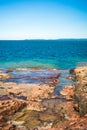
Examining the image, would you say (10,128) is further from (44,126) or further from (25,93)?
(25,93)

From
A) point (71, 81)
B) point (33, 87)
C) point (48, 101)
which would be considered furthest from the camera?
point (71, 81)

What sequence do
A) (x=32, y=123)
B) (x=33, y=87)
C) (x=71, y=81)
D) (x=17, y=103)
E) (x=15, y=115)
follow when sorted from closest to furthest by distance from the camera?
1. (x=32, y=123)
2. (x=15, y=115)
3. (x=17, y=103)
4. (x=33, y=87)
5. (x=71, y=81)

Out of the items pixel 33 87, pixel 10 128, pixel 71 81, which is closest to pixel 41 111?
pixel 10 128

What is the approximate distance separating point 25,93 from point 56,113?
8034 millimetres

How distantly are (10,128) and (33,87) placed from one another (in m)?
13.8

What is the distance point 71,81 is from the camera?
34.4 meters

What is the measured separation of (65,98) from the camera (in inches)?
963

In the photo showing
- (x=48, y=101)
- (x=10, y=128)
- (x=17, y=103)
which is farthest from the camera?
(x=48, y=101)

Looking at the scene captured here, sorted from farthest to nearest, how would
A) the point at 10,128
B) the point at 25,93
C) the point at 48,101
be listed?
the point at 25,93
the point at 48,101
the point at 10,128

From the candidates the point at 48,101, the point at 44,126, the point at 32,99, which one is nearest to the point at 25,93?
the point at 32,99

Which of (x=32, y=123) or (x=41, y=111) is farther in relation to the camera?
(x=41, y=111)

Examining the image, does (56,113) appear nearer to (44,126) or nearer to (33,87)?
(44,126)

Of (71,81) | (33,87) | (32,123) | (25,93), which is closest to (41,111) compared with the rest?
(32,123)

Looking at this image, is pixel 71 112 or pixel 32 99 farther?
pixel 32 99
